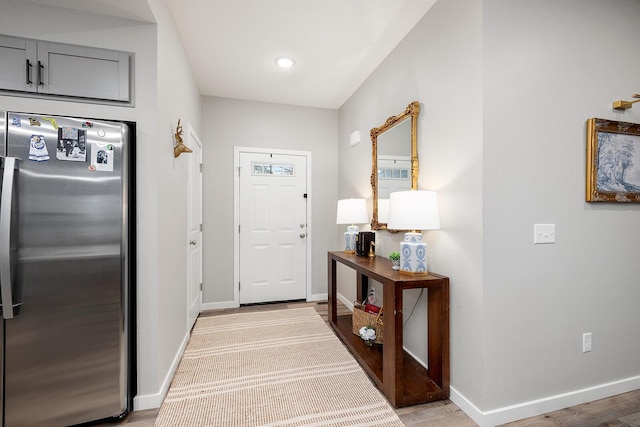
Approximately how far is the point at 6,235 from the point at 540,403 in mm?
3075

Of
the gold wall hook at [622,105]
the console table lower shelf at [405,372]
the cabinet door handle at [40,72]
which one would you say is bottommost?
the console table lower shelf at [405,372]

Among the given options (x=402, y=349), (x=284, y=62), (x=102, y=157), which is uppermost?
(x=284, y=62)

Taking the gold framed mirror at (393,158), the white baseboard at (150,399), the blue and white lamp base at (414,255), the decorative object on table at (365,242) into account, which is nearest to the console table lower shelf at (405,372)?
the blue and white lamp base at (414,255)

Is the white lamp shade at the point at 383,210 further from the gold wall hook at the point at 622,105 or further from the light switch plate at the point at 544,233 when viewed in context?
the gold wall hook at the point at 622,105

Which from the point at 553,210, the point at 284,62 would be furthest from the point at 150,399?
the point at 284,62

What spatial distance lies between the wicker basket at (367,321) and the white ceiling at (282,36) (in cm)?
238

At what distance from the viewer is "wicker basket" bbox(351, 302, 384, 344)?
2.40 m

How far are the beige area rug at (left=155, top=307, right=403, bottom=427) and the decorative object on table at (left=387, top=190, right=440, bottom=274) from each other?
2.94ft

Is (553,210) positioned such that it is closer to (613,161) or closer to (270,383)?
(613,161)

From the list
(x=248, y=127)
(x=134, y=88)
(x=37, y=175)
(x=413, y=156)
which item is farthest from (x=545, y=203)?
(x=248, y=127)

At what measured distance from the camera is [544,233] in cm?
170

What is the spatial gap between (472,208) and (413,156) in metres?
0.70

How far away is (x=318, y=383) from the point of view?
200cm

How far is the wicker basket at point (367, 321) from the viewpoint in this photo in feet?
7.89
